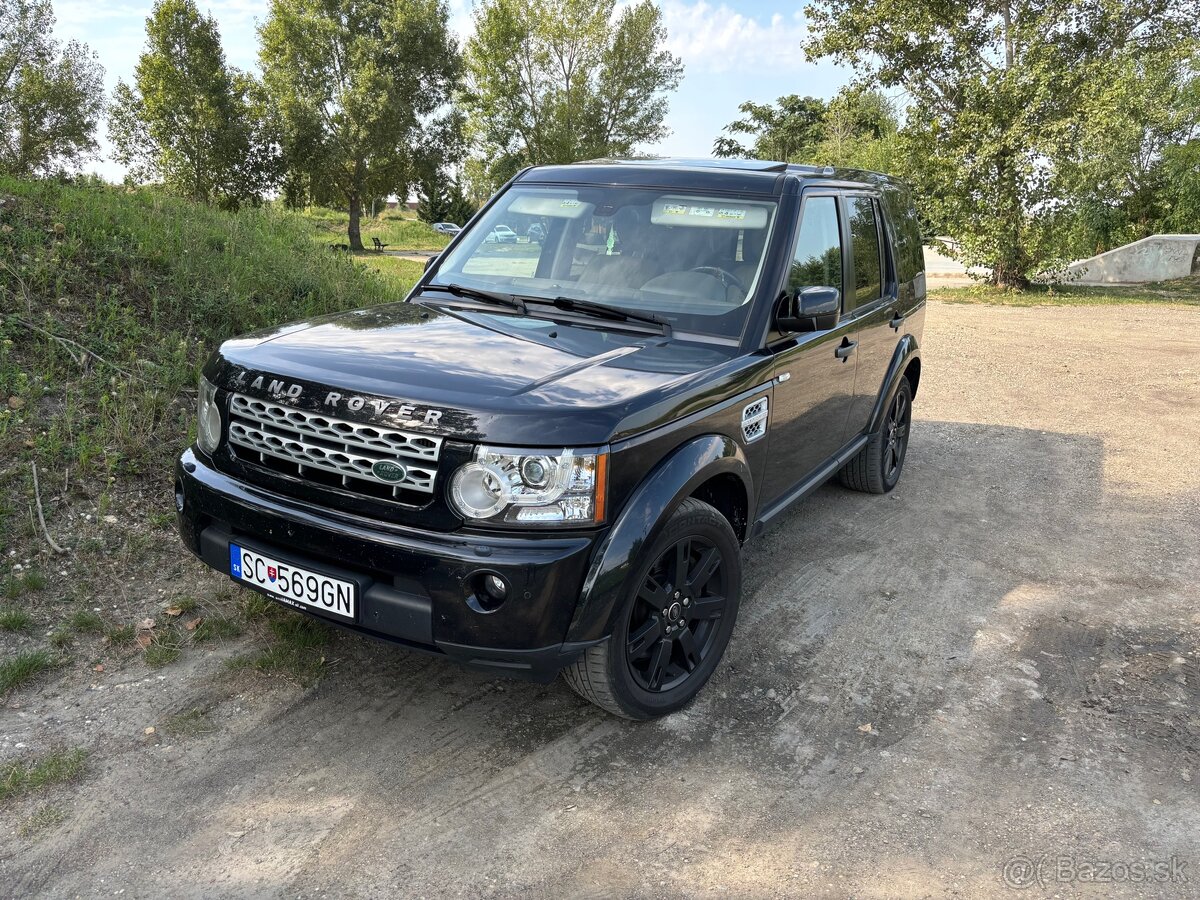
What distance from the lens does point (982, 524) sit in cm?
575

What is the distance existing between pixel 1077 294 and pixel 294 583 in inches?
807

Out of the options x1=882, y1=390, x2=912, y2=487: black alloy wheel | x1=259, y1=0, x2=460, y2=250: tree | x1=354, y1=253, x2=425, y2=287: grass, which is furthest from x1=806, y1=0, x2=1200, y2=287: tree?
x1=259, y1=0, x2=460, y2=250: tree

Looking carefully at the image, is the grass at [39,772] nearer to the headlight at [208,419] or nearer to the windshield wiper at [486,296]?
the headlight at [208,419]

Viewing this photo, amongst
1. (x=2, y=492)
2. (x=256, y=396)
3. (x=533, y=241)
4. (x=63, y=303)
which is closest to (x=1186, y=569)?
(x=533, y=241)

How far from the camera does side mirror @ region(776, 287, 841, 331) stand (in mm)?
3770

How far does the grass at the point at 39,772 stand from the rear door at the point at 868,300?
3.85 meters

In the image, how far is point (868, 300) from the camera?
16.9 feet

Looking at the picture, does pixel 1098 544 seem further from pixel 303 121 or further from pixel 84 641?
pixel 303 121

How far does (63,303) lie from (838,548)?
16.4 ft

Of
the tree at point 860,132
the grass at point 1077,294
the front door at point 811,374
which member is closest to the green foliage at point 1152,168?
the grass at point 1077,294

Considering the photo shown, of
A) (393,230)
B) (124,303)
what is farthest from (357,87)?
(124,303)

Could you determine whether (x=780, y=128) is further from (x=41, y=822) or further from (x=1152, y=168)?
(x=41, y=822)

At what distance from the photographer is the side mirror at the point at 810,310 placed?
3.77 m

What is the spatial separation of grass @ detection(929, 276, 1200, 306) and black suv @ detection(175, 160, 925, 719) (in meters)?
15.9
